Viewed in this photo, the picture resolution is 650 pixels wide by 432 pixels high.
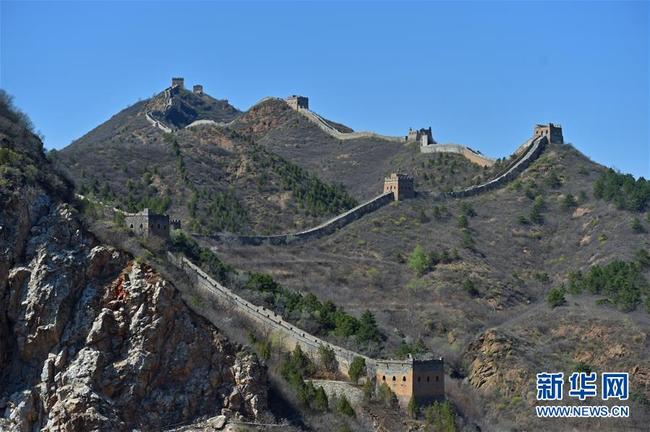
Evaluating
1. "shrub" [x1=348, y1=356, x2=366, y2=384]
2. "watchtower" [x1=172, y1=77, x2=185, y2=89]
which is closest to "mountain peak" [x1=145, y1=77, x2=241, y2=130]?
"watchtower" [x1=172, y1=77, x2=185, y2=89]

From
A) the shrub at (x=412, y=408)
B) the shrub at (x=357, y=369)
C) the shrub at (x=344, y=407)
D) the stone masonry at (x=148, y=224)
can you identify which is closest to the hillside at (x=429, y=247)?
the stone masonry at (x=148, y=224)

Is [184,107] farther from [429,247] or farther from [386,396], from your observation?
[386,396]

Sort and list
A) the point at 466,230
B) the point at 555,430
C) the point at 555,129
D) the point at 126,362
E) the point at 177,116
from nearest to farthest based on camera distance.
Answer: the point at 126,362
the point at 555,430
the point at 466,230
the point at 555,129
the point at 177,116

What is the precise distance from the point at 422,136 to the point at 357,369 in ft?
184

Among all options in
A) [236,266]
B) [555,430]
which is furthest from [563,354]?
[236,266]

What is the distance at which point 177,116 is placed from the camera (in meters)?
135

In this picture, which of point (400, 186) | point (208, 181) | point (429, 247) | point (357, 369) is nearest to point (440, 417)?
point (357, 369)

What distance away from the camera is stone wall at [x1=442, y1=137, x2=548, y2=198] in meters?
103

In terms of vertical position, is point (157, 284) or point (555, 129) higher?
point (555, 129)

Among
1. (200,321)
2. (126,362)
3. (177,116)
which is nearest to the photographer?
(126,362)

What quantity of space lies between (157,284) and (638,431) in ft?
85.1

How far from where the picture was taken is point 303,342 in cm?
6353

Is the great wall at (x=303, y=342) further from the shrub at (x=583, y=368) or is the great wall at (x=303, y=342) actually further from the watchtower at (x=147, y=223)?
the shrub at (x=583, y=368)

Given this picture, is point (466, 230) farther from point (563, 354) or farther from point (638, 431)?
point (638, 431)
